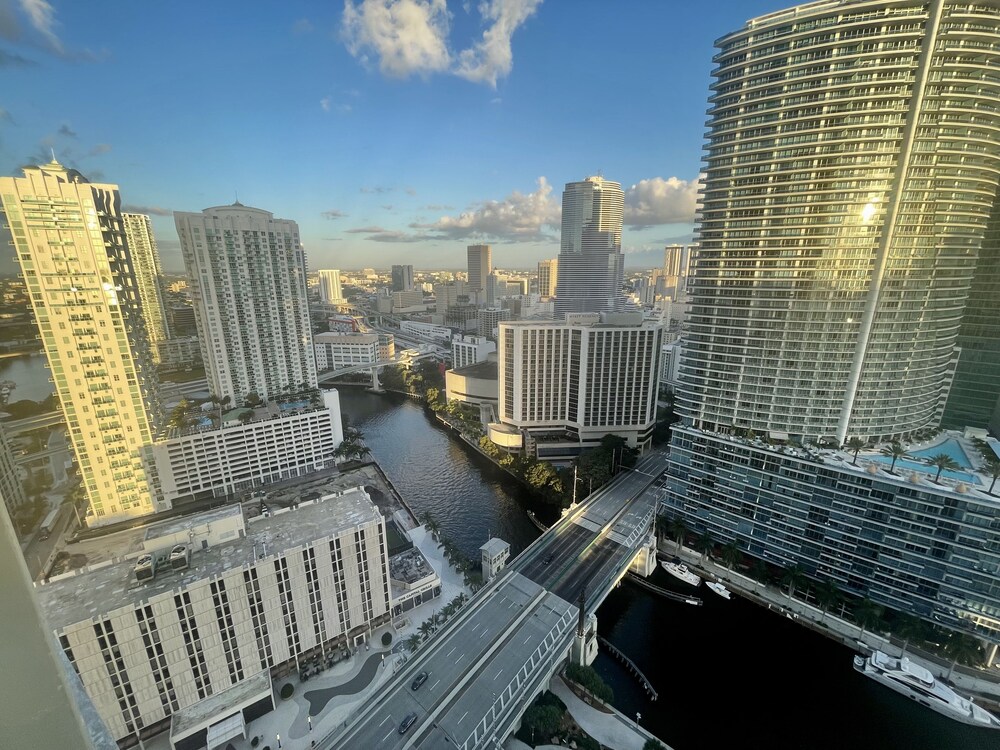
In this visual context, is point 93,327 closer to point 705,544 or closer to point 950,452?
point 705,544

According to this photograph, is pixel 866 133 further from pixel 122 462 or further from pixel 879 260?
pixel 122 462

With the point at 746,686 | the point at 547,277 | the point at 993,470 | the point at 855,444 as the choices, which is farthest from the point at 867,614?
the point at 547,277

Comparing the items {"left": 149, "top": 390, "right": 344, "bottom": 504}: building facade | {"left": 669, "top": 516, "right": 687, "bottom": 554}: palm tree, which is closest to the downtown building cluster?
{"left": 669, "top": 516, "right": 687, "bottom": 554}: palm tree

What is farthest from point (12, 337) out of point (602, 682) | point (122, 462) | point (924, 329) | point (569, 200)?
point (569, 200)

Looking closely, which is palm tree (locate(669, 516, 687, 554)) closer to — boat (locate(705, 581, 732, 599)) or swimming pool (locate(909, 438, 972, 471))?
boat (locate(705, 581, 732, 599))

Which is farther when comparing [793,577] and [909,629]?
[793,577]
